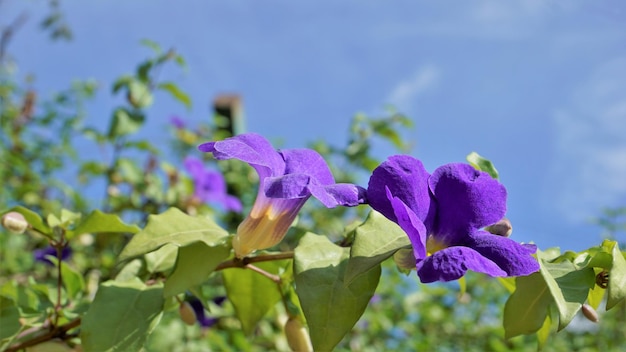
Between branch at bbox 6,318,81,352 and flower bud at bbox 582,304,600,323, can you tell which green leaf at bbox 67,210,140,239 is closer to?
branch at bbox 6,318,81,352

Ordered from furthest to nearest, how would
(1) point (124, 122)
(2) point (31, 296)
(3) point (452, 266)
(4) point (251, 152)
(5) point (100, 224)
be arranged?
(1) point (124, 122), (2) point (31, 296), (5) point (100, 224), (4) point (251, 152), (3) point (452, 266)

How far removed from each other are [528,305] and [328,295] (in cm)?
23

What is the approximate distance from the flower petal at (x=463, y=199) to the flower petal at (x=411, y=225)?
76 mm

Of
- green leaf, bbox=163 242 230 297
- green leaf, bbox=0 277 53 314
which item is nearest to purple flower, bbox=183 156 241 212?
green leaf, bbox=0 277 53 314

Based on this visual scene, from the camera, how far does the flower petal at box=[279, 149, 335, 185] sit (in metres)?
0.68

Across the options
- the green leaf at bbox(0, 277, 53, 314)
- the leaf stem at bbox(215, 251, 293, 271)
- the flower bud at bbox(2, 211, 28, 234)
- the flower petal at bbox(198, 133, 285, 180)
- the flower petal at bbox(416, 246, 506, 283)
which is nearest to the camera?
the flower petal at bbox(416, 246, 506, 283)

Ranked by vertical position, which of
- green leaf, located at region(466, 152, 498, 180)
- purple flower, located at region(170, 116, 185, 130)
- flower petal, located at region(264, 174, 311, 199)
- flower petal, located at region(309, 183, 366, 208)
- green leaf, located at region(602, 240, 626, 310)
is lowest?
purple flower, located at region(170, 116, 185, 130)

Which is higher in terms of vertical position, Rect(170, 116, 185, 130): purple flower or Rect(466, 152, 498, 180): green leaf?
Rect(466, 152, 498, 180): green leaf

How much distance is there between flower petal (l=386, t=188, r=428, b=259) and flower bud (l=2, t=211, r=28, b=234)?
1.84 ft

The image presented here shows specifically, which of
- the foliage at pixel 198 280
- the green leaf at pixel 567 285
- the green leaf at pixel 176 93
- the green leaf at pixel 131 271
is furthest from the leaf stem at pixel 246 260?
the green leaf at pixel 176 93

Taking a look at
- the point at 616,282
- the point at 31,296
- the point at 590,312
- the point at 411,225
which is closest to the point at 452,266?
the point at 411,225

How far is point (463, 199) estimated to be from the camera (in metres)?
0.63

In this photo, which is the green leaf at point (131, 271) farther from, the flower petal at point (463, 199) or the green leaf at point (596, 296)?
the green leaf at point (596, 296)

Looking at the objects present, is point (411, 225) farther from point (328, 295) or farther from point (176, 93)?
point (176, 93)
